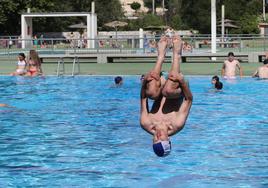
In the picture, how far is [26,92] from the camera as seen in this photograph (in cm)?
1903

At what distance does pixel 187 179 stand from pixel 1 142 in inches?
163

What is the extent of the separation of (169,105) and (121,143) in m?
3.41

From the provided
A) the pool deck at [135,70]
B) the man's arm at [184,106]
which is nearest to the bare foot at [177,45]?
the man's arm at [184,106]

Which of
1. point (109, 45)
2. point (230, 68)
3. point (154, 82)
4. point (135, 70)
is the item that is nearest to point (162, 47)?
point (154, 82)

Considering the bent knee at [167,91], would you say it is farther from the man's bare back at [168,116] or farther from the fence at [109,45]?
the fence at [109,45]

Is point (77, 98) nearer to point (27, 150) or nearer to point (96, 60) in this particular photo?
point (27, 150)

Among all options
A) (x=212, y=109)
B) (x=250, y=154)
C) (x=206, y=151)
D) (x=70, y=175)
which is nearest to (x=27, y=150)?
(x=70, y=175)

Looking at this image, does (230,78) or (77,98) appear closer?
(77,98)

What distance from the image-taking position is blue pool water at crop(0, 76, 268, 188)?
8109 mm

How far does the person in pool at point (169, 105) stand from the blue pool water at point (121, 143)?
104 centimetres

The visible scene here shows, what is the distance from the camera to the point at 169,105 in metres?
7.32

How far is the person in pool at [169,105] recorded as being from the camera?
6910 mm

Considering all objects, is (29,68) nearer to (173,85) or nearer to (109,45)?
(109,45)

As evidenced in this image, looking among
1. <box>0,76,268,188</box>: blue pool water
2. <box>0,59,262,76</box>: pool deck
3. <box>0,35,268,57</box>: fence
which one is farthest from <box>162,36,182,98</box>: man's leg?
<box>0,35,268,57</box>: fence
